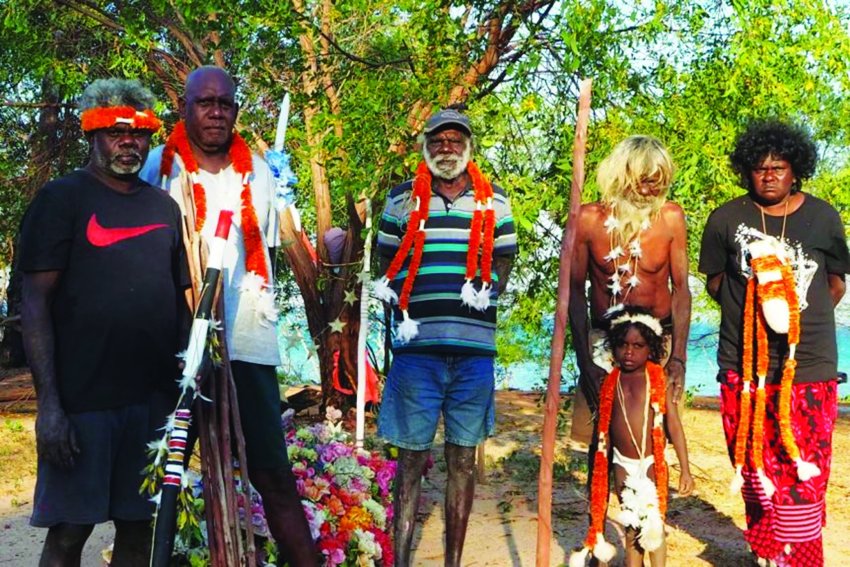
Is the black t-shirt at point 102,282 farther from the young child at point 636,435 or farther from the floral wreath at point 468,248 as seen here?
the young child at point 636,435

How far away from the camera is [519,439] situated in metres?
9.23

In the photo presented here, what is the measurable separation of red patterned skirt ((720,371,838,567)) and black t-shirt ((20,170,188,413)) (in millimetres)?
2865

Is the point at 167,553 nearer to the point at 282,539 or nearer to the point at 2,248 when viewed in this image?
the point at 282,539

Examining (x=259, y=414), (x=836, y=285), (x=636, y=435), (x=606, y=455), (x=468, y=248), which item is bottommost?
(x=606, y=455)

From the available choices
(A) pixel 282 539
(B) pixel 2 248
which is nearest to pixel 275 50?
(A) pixel 282 539

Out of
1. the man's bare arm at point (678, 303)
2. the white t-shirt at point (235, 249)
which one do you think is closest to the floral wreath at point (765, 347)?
the man's bare arm at point (678, 303)

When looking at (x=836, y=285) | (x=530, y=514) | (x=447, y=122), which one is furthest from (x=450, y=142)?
(x=530, y=514)

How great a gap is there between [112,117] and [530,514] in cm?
402

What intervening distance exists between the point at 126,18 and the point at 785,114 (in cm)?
617

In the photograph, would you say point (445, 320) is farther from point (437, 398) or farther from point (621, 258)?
point (621, 258)

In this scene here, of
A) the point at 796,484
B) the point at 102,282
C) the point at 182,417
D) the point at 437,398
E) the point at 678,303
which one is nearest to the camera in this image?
the point at 182,417

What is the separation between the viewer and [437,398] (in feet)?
14.4

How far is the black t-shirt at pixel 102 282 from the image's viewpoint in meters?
3.22

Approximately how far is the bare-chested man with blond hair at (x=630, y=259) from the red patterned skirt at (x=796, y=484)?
24.4 inches
